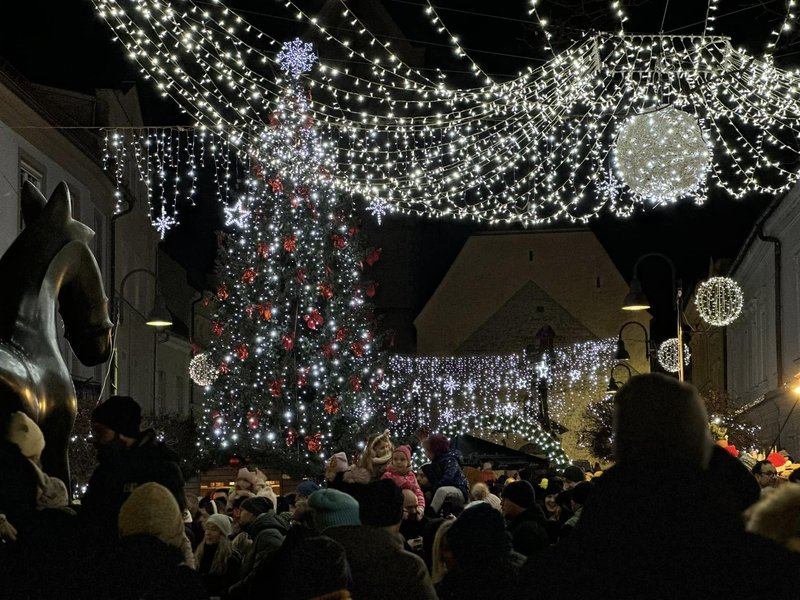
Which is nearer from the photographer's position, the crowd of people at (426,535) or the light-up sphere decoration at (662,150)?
the crowd of people at (426,535)

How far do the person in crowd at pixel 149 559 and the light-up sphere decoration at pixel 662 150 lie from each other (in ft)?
21.3

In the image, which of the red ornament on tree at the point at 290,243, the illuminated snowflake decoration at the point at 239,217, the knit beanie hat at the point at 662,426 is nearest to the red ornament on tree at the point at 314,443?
the red ornament on tree at the point at 290,243

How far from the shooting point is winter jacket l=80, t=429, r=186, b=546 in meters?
5.95

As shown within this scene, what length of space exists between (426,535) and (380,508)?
2555mm

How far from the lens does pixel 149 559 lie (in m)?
4.62

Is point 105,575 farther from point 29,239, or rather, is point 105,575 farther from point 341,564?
point 29,239

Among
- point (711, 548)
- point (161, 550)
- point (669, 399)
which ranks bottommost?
point (161, 550)

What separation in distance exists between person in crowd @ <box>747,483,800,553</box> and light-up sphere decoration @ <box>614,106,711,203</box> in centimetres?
750

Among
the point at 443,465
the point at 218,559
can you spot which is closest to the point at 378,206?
the point at 443,465

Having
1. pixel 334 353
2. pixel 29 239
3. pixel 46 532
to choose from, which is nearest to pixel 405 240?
pixel 334 353

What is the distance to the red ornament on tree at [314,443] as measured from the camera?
76.0 ft

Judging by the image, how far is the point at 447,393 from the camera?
41531mm

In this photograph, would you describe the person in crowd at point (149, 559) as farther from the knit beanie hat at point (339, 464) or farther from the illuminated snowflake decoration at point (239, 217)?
the illuminated snowflake decoration at point (239, 217)

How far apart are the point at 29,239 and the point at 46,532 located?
3.43 meters
